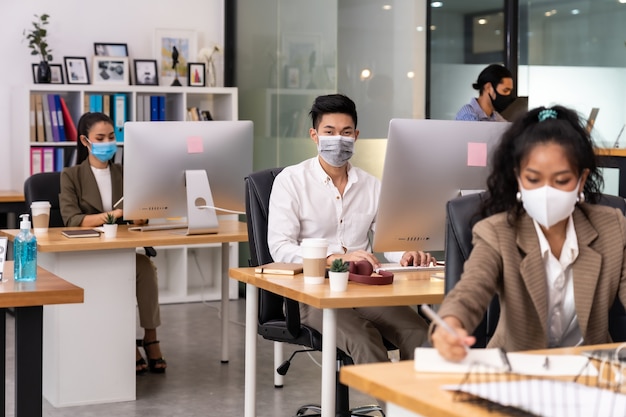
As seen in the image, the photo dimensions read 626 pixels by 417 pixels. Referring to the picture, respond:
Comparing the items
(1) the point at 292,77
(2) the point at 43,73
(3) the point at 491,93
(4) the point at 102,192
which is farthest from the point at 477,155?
(2) the point at 43,73

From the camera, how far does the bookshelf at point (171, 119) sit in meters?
6.29

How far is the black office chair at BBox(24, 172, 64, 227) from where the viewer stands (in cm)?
467

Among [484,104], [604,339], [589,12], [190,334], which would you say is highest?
[589,12]

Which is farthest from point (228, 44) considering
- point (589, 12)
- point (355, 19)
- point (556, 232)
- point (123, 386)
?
point (556, 232)

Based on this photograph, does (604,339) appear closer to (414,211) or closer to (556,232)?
(556,232)

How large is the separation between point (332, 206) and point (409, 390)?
1990mm

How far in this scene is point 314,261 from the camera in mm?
2900

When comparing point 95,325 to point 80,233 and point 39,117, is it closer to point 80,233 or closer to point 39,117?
point 80,233

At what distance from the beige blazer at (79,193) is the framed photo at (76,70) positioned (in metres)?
2.02

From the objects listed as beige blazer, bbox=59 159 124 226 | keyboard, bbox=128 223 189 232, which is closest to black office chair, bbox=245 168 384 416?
keyboard, bbox=128 223 189 232

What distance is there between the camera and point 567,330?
2.25 metres

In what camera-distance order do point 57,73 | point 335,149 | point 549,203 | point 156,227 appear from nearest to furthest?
point 549,203 < point 335,149 < point 156,227 < point 57,73

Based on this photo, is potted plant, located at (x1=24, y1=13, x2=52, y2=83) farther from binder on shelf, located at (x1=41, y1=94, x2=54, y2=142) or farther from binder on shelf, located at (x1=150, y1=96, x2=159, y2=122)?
binder on shelf, located at (x1=150, y1=96, x2=159, y2=122)

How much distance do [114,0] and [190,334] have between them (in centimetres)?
247
